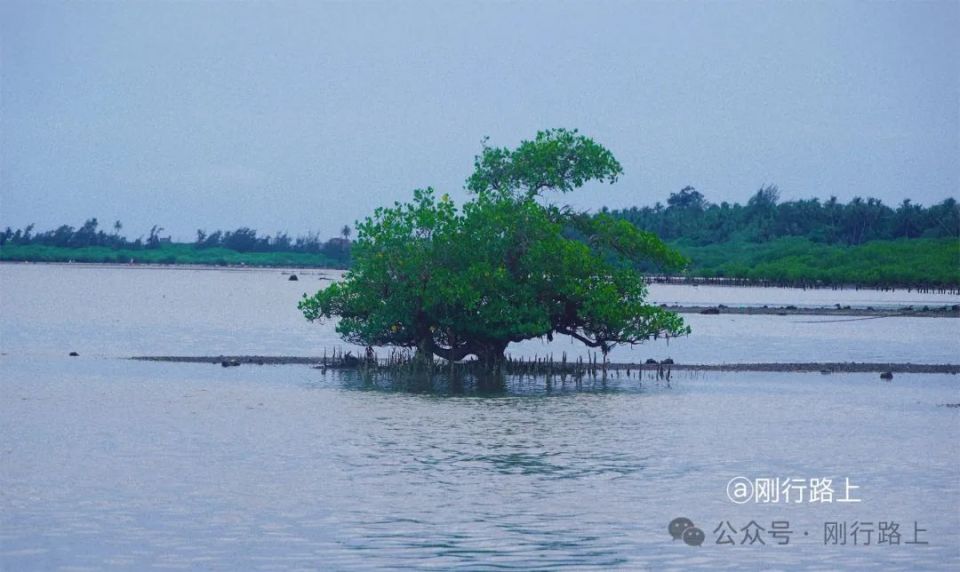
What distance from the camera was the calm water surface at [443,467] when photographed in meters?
16.4

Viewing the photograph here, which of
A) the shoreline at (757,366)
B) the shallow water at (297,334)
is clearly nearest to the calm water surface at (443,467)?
the shoreline at (757,366)

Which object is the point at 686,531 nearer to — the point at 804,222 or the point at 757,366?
the point at 757,366

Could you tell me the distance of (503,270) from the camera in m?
36.0

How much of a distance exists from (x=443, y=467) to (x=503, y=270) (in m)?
14.1

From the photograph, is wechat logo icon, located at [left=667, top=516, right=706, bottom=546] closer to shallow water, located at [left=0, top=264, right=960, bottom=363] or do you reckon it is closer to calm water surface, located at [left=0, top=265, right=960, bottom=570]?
calm water surface, located at [left=0, top=265, right=960, bottom=570]

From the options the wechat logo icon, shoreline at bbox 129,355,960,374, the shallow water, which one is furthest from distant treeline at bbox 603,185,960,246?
the wechat logo icon

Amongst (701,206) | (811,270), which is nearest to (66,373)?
(811,270)

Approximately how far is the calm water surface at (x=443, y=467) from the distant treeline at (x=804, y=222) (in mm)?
114599

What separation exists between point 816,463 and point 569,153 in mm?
15526

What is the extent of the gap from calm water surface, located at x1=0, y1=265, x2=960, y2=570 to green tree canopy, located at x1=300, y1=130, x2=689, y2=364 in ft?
6.45

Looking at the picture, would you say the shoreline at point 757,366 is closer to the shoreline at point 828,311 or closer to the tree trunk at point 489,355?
the tree trunk at point 489,355

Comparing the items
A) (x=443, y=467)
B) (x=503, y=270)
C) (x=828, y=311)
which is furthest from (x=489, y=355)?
(x=828, y=311)

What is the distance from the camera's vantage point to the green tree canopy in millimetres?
36062

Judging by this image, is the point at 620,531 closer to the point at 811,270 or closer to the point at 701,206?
the point at 811,270
